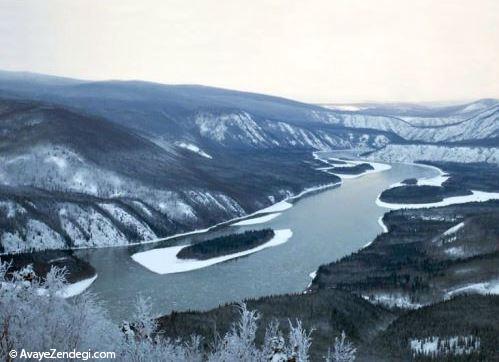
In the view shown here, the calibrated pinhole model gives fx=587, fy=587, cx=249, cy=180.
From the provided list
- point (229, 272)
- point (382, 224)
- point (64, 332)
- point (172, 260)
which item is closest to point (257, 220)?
point (382, 224)

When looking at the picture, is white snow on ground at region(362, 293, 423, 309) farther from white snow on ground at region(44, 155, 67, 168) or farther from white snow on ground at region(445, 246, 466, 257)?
white snow on ground at region(44, 155, 67, 168)

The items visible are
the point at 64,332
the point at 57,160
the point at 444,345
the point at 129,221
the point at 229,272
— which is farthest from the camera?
the point at 57,160

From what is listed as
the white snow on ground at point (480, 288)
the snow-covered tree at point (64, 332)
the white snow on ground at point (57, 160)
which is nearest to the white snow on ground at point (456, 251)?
the white snow on ground at point (480, 288)

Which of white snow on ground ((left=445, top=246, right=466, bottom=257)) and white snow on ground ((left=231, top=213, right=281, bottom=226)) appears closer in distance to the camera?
white snow on ground ((left=445, top=246, right=466, bottom=257))

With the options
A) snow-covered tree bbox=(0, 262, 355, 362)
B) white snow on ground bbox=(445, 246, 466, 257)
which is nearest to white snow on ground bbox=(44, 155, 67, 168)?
white snow on ground bbox=(445, 246, 466, 257)

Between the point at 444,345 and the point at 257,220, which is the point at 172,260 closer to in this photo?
the point at 257,220
